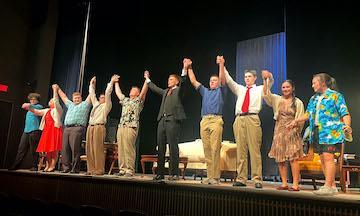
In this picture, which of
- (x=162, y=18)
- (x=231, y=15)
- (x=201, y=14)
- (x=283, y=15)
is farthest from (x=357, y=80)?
(x=162, y=18)

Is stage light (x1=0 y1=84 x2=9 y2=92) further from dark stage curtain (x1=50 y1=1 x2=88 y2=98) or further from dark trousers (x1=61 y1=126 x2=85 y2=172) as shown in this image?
dark trousers (x1=61 y1=126 x2=85 y2=172)

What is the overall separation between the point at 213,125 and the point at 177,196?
1000mm

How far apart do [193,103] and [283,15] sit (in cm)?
309

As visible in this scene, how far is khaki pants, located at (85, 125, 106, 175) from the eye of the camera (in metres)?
5.55

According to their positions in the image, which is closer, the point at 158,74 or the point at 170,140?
the point at 170,140

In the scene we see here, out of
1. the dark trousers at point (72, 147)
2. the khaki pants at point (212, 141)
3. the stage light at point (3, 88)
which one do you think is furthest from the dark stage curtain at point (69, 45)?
the khaki pants at point (212, 141)

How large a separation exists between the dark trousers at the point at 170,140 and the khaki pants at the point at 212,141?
39 cm

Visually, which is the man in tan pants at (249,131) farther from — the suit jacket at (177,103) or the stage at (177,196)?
the suit jacket at (177,103)

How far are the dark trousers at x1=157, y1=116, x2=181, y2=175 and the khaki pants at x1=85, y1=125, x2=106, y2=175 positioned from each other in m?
1.32

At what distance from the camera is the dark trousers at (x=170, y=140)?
4598 mm

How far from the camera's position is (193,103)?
29.7 feet

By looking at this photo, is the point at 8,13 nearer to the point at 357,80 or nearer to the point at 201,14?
the point at 201,14

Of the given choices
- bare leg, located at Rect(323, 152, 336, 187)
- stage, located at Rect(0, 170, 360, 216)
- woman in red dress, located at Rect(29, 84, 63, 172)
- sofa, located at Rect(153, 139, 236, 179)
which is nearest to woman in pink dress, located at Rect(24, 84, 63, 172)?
woman in red dress, located at Rect(29, 84, 63, 172)

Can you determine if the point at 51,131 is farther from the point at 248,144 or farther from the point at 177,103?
the point at 248,144
